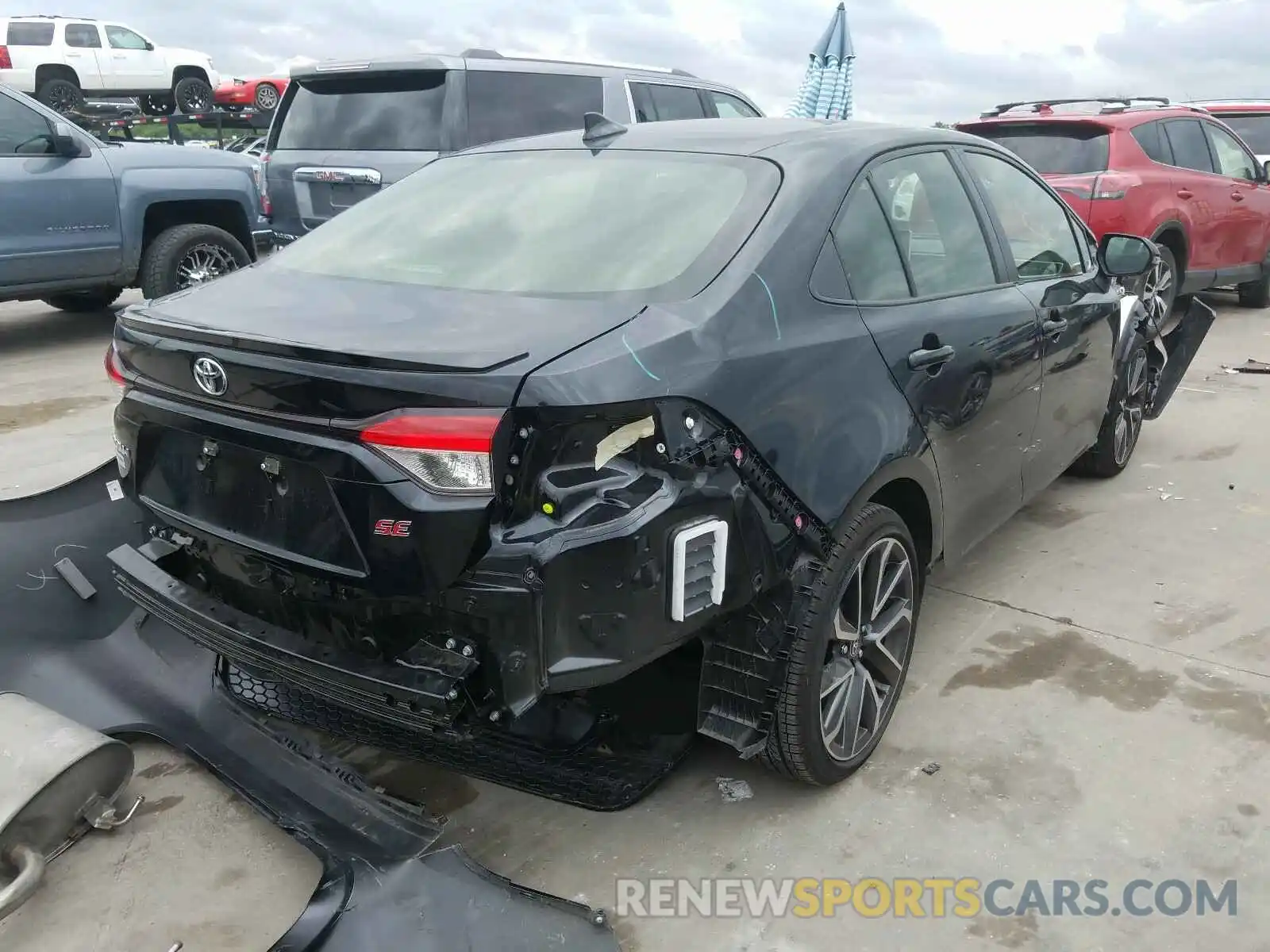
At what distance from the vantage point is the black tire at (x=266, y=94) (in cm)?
2159

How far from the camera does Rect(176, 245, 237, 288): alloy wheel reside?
8109 millimetres

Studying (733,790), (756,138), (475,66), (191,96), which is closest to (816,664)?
(733,790)

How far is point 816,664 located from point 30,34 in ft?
67.7

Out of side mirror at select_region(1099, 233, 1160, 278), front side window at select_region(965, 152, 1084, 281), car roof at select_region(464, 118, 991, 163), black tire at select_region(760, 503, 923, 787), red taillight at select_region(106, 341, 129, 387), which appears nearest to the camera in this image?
black tire at select_region(760, 503, 923, 787)

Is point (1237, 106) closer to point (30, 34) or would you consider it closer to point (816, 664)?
point (816, 664)

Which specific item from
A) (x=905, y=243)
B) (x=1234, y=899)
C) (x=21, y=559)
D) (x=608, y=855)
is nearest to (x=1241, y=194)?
(x=905, y=243)

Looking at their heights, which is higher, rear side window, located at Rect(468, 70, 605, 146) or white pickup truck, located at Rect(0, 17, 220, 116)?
rear side window, located at Rect(468, 70, 605, 146)

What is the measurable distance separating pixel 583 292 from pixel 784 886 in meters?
1.47

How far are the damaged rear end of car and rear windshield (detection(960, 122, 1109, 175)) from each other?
585 cm

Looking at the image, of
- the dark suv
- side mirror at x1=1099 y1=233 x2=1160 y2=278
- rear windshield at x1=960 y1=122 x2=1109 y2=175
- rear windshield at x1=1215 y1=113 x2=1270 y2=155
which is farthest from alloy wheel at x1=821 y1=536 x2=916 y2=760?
rear windshield at x1=1215 y1=113 x2=1270 y2=155

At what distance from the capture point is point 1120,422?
4.99m

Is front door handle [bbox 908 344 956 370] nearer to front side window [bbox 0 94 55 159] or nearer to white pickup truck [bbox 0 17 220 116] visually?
front side window [bbox 0 94 55 159]

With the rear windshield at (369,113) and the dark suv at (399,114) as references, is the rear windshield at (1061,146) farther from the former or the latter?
the rear windshield at (369,113)

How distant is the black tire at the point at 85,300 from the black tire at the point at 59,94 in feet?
33.6
